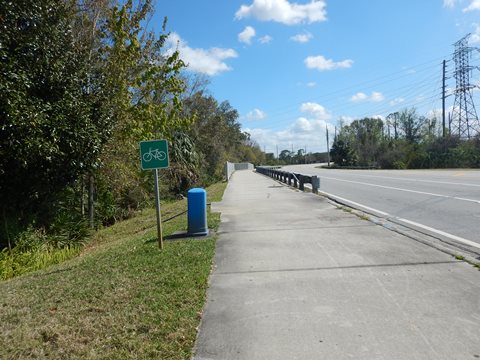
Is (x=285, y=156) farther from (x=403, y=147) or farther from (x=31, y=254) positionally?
(x=31, y=254)

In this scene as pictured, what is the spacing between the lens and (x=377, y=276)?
18.9 ft

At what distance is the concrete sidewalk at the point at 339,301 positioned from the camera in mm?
3771

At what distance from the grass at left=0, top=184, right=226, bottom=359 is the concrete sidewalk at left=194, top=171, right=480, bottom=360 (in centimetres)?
29

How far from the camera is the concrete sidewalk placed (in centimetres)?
377

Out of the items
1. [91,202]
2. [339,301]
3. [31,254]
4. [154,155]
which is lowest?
[31,254]

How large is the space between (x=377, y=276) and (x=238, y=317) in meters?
2.26

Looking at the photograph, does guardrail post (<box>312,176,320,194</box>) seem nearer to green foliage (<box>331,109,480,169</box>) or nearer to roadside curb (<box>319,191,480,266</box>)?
roadside curb (<box>319,191,480,266</box>)

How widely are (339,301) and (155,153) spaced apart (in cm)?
460

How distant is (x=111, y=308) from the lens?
4.82 meters

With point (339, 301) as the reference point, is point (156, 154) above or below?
above

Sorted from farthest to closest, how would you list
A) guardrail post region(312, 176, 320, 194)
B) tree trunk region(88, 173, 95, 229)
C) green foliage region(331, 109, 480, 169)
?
1. green foliage region(331, 109, 480, 169)
2. guardrail post region(312, 176, 320, 194)
3. tree trunk region(88, 173, 95, 229)

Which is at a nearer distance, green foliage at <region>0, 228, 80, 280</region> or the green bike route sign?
the green bike route sign

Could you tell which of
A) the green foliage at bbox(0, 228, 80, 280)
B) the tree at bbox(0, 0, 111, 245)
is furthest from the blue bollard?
the green foliage at bbox(0, 228, 80, 280)

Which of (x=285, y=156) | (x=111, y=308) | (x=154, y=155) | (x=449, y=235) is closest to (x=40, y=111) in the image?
(x=154, y=155)
